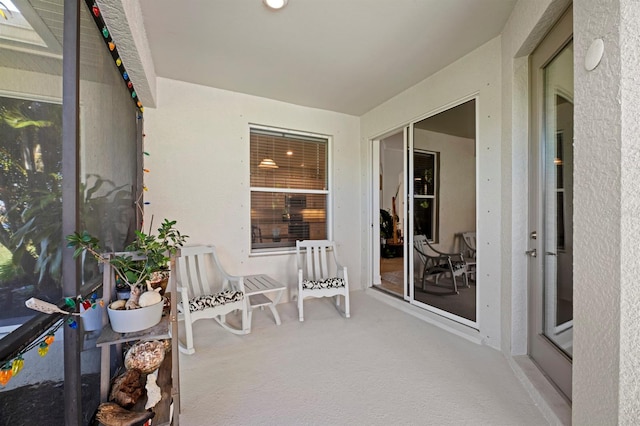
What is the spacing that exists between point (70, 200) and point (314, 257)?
8.35 feet

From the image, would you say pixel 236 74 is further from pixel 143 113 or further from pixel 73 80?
pixel 73 80

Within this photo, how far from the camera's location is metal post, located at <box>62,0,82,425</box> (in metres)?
0.98

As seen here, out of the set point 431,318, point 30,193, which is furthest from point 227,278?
point 431,318

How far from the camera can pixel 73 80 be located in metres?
1.03

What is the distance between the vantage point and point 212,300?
2.33m

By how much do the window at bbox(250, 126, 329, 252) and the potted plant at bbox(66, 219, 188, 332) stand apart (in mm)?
1997

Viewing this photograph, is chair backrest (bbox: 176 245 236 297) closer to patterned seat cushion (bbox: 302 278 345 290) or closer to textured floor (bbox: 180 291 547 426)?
textured floor (bbox: 180 291 547 426)

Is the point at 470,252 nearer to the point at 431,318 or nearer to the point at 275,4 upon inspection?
the point at 431,318

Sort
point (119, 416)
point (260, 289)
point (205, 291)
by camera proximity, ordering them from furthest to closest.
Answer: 1. point (205, 291)
2. point (260, 289)
3. point (119, 416)

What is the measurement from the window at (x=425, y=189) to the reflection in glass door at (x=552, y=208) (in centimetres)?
125

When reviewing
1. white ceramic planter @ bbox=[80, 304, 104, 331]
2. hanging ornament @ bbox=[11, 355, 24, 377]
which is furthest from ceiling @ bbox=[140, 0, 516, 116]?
hanging ornament @ bbox=[11, 355, 24, 377]

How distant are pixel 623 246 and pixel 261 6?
7.53ft

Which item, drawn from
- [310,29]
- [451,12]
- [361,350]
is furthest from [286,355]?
[451,12]

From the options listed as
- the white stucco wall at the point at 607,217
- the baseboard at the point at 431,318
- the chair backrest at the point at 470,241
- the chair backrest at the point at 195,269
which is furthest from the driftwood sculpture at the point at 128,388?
the chair backrest at the point at 470,241
